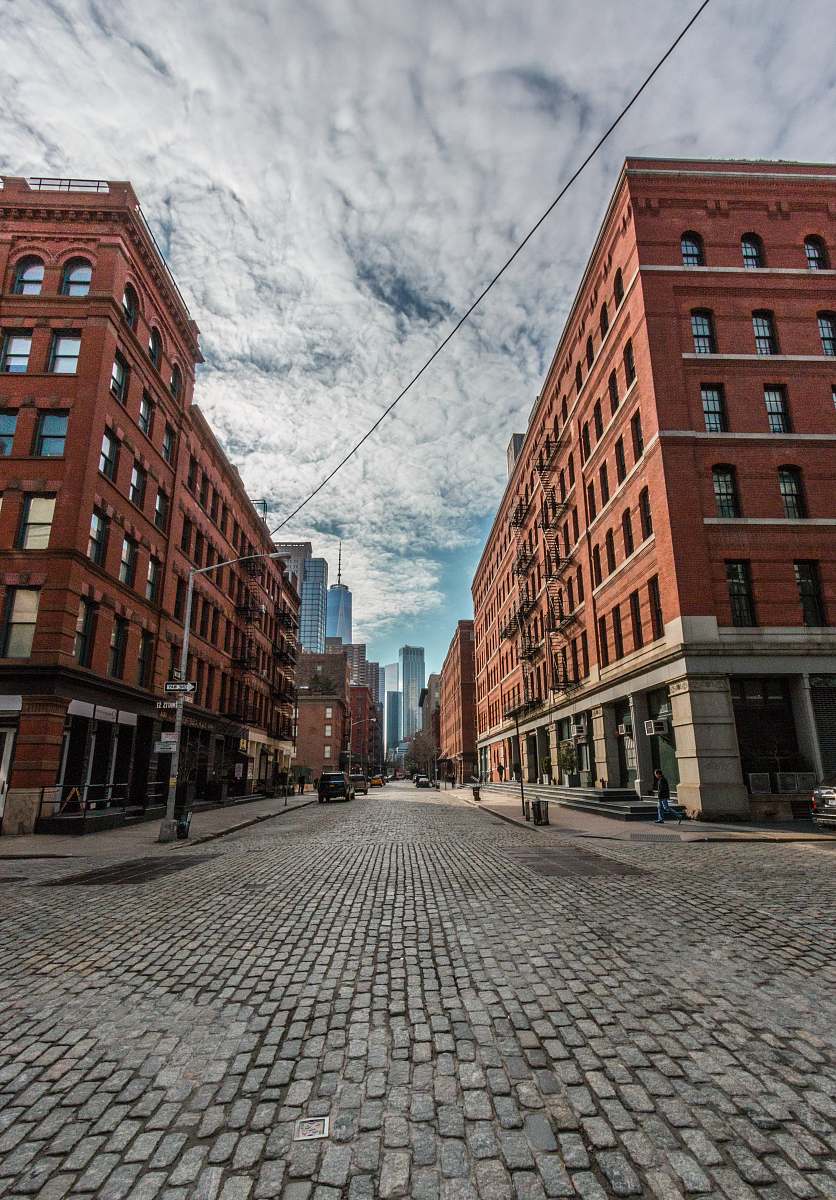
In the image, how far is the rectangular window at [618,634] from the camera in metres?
28.1

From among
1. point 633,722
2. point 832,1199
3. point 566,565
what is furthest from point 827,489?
point 832,1199

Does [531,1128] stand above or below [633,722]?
below

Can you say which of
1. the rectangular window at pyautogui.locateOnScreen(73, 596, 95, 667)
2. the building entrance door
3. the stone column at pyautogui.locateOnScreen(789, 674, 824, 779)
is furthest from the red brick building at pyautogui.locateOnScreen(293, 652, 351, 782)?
the stone column at pyautogui.locateOnScreen(789, 674, 824, 779)

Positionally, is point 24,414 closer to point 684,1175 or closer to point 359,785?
point 684,1175

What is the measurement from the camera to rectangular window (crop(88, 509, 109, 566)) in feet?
72.5

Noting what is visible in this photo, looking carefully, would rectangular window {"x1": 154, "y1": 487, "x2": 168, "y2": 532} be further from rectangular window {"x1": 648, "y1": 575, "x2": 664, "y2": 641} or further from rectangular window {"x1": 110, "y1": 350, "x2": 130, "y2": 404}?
rectangular window {"x1": 648, "y1": 575, "x2": 664, "y2": 641}

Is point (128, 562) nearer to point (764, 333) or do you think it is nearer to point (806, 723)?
point (806, 723)

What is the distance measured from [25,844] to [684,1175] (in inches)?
718

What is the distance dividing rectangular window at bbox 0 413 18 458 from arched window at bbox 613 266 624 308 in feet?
81.7

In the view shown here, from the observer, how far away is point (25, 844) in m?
16.4

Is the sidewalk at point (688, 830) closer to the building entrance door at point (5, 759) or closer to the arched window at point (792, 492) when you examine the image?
the arched window at point (792, 492)

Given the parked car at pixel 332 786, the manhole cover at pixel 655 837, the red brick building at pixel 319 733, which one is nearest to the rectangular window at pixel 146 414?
the manhole cover at pixel 655 837

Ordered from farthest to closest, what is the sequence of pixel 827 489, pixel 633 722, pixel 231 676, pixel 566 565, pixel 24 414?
pixel 231 676 < pixel 566 565 < pixel 633 722 < pixel 827 489 < pixel 24 414

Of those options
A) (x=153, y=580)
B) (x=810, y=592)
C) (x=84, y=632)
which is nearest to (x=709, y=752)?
(x=810, y=592)
